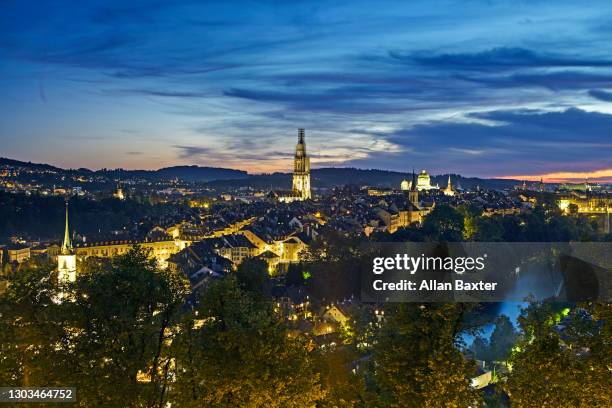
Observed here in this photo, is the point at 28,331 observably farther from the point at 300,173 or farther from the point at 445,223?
the point at 300,173

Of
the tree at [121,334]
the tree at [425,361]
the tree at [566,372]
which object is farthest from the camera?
the tree at [121,334]

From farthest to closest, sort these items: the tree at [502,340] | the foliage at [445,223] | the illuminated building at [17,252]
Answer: the illuminated building at [17,252] < the foliage at [445,223] < the tree at [502,340]

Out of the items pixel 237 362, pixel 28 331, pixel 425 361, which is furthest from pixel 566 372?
pixel 28 331

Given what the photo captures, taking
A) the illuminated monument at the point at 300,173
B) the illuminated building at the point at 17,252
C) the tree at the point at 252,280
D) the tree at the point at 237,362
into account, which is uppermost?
the illuminated monument at the point at 300,173

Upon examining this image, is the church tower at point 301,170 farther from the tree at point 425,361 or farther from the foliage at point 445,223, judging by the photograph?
the tree at point 425,361

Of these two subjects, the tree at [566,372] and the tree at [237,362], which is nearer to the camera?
the tree at [566,372]

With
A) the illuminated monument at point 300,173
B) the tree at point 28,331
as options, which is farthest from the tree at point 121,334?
the illuminated monument at point 300,173

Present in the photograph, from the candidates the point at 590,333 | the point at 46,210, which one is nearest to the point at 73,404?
the point at 590,333
